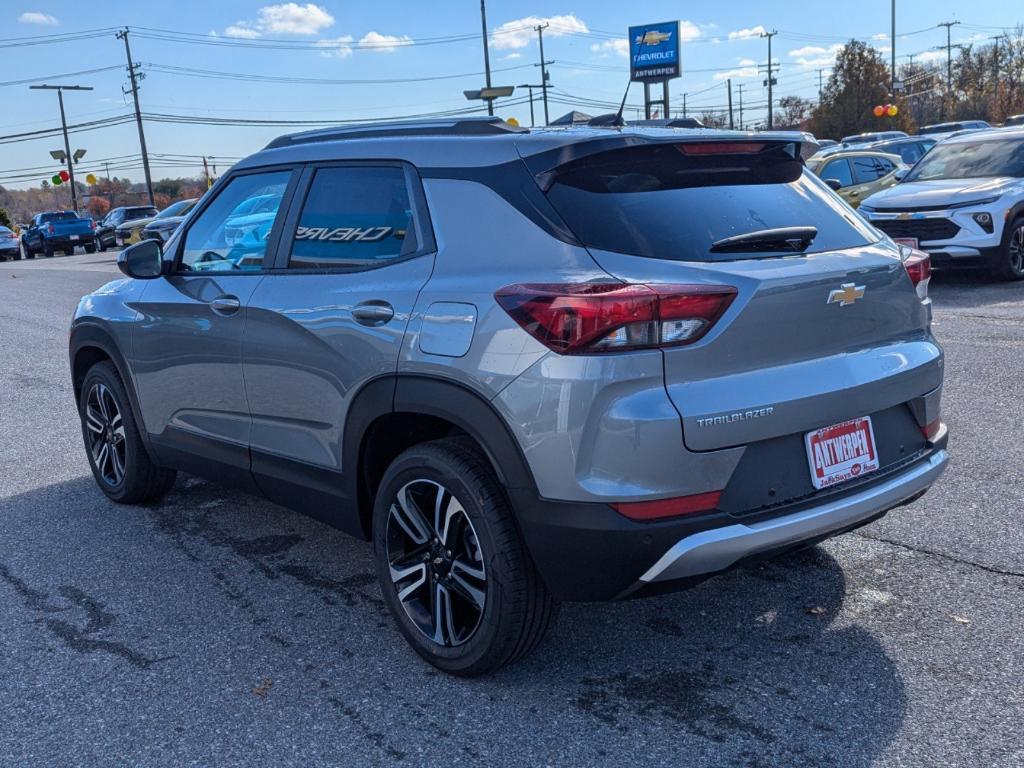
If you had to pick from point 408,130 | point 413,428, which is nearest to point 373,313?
point 413,428

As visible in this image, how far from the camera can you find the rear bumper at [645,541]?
9.64 feet

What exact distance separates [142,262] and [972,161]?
→ 11.9 m

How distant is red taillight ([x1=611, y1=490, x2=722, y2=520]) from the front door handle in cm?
203

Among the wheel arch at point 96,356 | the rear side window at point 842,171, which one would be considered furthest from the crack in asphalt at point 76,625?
the rear side window at point 842,171

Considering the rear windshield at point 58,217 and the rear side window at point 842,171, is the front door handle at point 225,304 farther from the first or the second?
the rear windshield at point 58,217

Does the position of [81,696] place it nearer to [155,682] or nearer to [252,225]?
[155,682]

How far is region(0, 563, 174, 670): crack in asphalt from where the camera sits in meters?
3.75

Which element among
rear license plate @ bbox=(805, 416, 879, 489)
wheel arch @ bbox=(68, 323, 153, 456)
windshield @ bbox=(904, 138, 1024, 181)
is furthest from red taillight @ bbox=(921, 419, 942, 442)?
windshield @ bbox=(904, 138, 1024, 181)

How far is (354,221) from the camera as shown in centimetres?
382

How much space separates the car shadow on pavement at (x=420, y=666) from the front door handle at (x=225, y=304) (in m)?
1.13

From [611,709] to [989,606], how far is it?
1509 mm

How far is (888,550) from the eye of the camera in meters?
4.32

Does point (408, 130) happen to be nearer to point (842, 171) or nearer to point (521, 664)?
point (521, 664)

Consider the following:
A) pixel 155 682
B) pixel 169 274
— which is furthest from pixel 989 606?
pixel 169 274
